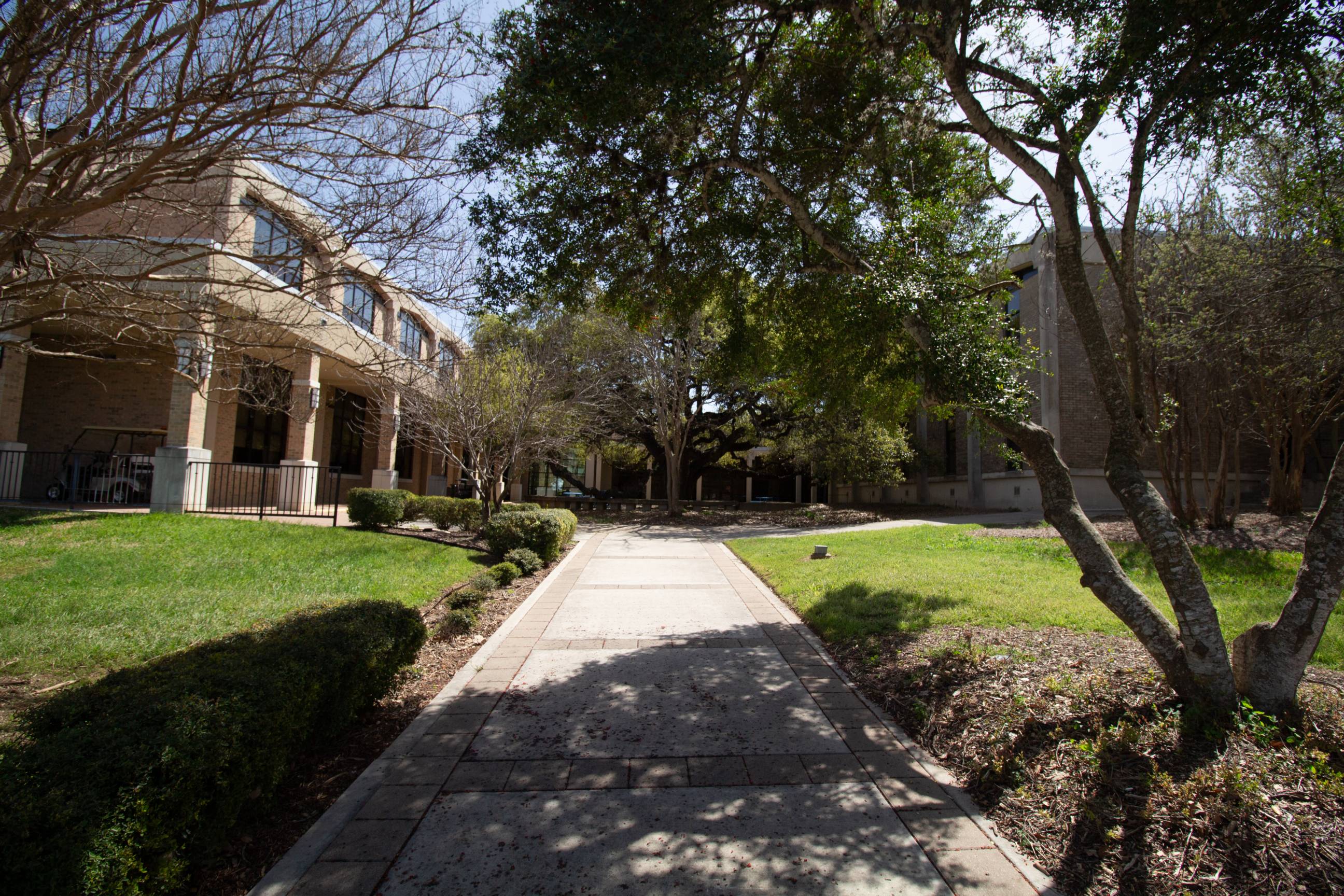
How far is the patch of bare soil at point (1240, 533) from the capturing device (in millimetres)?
11102

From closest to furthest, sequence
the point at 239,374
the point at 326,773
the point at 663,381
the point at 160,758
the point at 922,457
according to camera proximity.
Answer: the point at 160,758 < the point at 326,773 < the point at 239,374 < the point at 663,381 < the point at 922,457

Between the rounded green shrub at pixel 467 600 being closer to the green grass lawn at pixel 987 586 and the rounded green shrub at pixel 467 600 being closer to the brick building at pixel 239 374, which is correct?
the brick building at pixel 239 374

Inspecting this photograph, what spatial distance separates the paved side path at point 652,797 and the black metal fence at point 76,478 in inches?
485

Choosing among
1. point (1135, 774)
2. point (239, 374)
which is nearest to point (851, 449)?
point (239, 374)

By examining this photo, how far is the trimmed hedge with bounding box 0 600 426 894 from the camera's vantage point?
217 cm

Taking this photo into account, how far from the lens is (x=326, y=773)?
392 centimetres

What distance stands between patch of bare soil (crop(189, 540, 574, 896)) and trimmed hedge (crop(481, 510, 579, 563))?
4.44 m

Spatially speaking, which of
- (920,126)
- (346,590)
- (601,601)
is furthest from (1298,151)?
(346,590)

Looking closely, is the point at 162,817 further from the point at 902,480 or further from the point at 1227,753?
the point at 902,480

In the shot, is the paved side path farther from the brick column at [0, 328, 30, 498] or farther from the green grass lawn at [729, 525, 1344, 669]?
the brick column at [0, 328, 30, 498]

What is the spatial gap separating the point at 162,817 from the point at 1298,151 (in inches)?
425

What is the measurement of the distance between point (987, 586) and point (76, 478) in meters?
15.9

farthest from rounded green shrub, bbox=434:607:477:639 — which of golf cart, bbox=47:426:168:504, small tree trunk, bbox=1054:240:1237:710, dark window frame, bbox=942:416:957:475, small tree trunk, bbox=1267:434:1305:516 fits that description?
dark window frame, bbox=942:416:957:475

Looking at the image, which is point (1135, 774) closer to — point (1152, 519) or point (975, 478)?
point (1152, 519)
